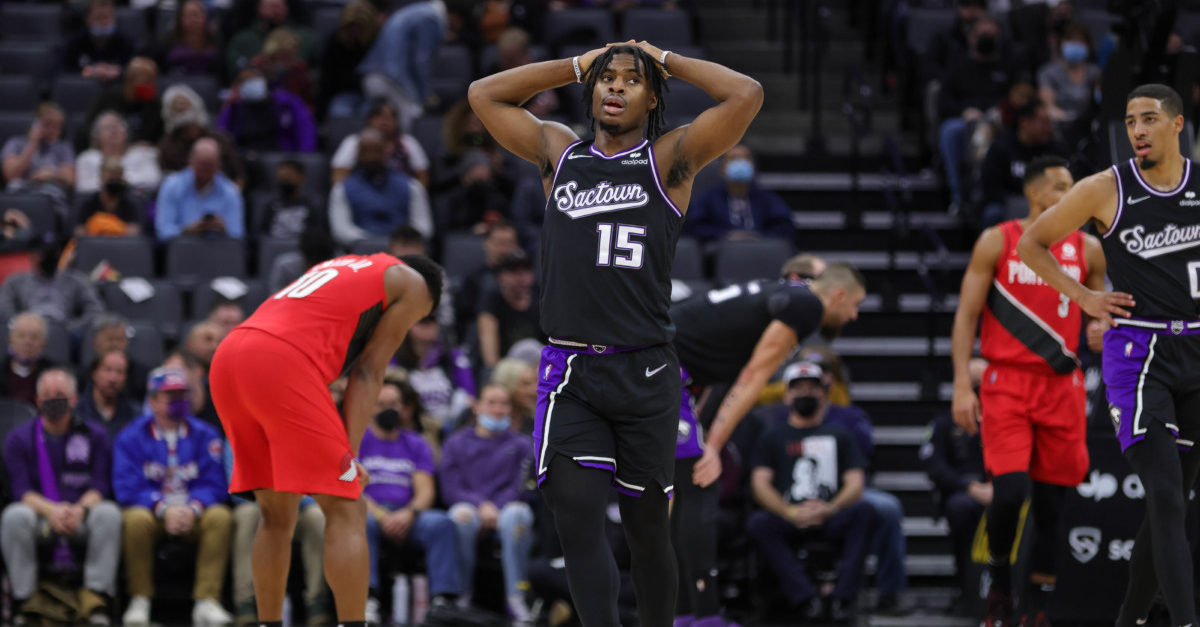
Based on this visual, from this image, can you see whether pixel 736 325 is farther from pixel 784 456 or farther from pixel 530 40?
pixel 530 40

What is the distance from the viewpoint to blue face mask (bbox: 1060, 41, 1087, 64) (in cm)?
1285

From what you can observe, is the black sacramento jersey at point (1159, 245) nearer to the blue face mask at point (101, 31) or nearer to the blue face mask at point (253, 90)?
the blue face mask at point (253, 90)

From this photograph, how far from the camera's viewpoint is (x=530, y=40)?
1359 cm

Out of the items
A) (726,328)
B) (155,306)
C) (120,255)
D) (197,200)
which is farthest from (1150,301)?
(120,255)

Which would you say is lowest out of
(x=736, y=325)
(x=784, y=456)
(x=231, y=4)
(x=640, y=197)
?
(x=784, y=456)

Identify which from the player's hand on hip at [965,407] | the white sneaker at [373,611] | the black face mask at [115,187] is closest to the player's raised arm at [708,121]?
the player's hand on hip at [965,407]

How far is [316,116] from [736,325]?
7401 millimetres

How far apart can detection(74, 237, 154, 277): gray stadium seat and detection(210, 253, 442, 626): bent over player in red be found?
535 centimetres

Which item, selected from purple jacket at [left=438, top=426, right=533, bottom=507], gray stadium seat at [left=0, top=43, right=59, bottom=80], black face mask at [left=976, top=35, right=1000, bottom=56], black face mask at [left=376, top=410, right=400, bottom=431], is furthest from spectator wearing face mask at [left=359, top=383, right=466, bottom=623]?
black face mask at [left=976, top=35, right=1000, bottom=56]

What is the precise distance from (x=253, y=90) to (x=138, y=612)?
4886 mm

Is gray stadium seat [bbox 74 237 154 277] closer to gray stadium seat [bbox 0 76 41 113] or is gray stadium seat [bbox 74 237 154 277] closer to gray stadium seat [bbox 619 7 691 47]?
gray stadium seat [bbox 0 76 41 113]

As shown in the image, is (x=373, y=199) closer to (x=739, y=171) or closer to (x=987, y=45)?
(x=739, y=171)

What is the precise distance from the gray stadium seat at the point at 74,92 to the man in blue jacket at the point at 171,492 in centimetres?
473

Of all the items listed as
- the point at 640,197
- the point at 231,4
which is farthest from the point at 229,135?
the point at 640,197
